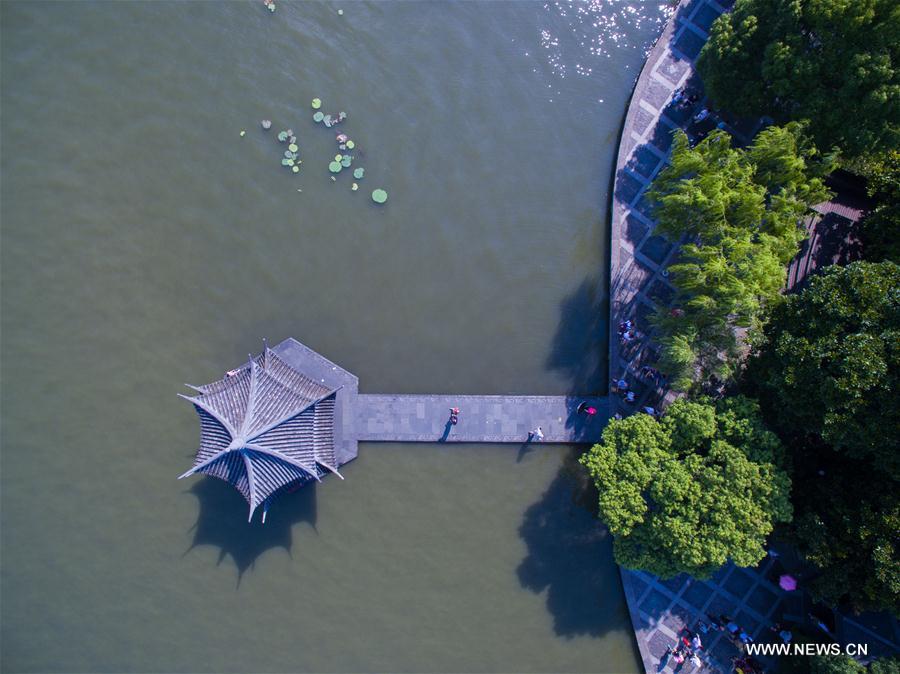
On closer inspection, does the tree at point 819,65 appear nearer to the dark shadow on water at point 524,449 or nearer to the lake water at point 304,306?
the lake water at point 304,306

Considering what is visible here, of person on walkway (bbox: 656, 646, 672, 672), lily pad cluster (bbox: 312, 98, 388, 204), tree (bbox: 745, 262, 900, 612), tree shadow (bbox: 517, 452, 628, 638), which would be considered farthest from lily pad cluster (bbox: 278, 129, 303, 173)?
person on walkway (bbox: 656, 646, 672, 672)

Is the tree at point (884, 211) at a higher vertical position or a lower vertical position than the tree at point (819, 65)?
lower

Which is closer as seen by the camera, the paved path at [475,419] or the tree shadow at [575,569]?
the tree shadow at [575,569]

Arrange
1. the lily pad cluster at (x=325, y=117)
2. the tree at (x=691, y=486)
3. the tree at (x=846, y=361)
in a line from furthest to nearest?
the lily pad cluster at (x=325, y=117) < the tree at (x=691, y=486) < the tree at (x=846, y=361)

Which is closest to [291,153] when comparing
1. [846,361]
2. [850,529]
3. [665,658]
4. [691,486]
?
[691,486]

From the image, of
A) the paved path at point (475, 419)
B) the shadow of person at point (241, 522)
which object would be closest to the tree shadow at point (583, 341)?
the paved path at point (475, 419)

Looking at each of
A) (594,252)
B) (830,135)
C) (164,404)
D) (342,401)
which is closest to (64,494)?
(164,404)
